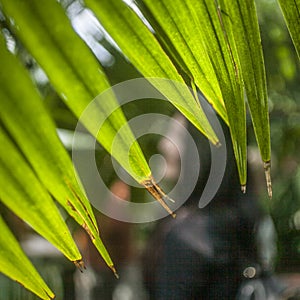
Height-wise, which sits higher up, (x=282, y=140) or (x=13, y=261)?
(x=282, y=140)

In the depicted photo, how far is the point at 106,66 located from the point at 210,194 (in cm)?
53

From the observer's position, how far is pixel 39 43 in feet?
0.75

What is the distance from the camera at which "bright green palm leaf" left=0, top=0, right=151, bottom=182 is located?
227 mm

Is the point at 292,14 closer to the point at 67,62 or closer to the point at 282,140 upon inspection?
the point at 67,62

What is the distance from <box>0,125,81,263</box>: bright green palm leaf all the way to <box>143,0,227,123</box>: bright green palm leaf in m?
0.08

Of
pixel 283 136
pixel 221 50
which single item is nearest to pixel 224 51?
pixel 221 50

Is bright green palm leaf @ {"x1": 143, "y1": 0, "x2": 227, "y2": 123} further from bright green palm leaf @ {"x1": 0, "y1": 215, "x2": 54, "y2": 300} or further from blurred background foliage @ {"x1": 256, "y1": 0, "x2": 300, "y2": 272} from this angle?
blurred background foliage @ {"x1": 256, "y1": 0, "x2": 300, "y2": 272}

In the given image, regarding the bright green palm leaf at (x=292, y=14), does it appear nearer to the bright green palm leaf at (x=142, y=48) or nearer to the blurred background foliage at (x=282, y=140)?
the bright green palm leaf at (x=142, y=48)

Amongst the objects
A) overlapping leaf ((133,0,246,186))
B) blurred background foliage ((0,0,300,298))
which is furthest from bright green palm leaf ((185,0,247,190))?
blurred background foliage ((0,0,300,298))

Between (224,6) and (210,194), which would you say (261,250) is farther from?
(224,6)

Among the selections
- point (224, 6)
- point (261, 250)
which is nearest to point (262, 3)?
point (261, 250)

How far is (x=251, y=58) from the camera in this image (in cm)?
26

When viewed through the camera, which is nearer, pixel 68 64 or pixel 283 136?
pixel 68 64

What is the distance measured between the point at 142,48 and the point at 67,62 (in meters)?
0.04
